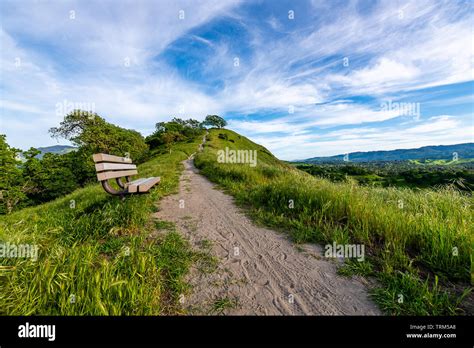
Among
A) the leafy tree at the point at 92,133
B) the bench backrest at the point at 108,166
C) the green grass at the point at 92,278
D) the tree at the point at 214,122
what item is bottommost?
the green grass at the point at 92,278

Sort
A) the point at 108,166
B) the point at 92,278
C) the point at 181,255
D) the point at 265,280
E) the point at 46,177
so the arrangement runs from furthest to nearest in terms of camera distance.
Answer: the point at 46,177 → the point at 108,166 → the point at 181,255 → the point at 265,280 → the point at 92,278

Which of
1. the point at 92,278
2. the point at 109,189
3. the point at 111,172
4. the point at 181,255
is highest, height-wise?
the point at 111,172

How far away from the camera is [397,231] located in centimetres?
324

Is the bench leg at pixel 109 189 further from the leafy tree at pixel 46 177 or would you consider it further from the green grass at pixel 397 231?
the leafy tree at pixel 46 177

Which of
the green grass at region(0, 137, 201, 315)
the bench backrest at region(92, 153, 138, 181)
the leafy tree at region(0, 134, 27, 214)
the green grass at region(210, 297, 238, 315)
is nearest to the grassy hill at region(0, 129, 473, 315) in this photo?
the green grass at region(0, 137, 201, 315)

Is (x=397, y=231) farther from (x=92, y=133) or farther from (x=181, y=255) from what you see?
(x=92, y=133)

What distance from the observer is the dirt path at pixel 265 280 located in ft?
6.94

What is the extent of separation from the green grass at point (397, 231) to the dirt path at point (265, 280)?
279 millimetres

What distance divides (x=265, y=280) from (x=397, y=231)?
7.89 ft

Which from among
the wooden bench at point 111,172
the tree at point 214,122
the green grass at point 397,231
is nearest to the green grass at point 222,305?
the green grass at point 397,231

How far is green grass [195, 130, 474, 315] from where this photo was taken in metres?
2.22

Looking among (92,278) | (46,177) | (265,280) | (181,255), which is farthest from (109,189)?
(46,177)

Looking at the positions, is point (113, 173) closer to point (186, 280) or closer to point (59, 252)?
point (59, 252)

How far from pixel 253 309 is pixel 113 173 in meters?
4.40
